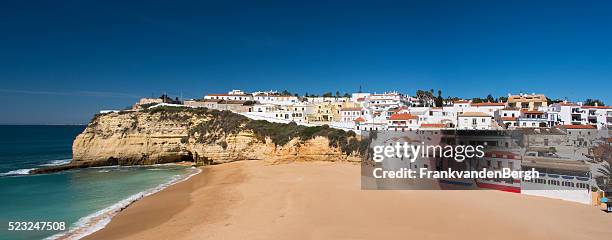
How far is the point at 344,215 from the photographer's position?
49.3ft

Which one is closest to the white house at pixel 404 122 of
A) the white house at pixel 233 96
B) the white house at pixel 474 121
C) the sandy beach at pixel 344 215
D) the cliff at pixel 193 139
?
the white house at pixel 474 121

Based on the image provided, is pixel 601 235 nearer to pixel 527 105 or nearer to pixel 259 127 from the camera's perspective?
pixel 259 127

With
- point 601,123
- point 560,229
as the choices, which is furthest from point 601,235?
point 601,123

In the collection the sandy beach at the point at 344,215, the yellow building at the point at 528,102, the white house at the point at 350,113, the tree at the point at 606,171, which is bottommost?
the sandy beach at the point at 344,215

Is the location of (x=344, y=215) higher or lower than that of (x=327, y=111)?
lower

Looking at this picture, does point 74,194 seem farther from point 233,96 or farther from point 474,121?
point 233,96

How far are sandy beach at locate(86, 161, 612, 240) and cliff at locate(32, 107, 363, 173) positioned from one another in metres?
8.87

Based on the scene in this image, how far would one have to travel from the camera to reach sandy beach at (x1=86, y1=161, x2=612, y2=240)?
12883 mm

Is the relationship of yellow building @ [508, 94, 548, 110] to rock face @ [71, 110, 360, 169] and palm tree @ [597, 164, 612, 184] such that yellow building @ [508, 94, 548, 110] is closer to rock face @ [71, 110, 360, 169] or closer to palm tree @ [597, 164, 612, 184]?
palm tree @ [597, 164, 612, 184]

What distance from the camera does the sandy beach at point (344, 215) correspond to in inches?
507

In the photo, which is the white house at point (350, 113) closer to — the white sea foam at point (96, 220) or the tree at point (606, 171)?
the white sea foam at point (96, 220)

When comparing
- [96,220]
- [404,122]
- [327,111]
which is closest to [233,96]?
[327,111]

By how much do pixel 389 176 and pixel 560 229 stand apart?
33.1 feet

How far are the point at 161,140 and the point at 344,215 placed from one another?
27.7m
